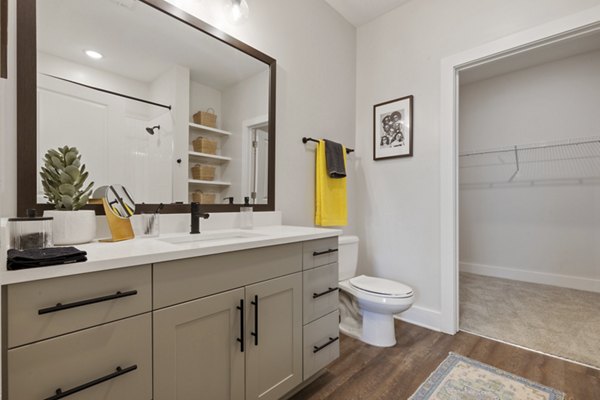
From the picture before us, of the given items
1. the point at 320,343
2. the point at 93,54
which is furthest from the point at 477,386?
the point at 93,54

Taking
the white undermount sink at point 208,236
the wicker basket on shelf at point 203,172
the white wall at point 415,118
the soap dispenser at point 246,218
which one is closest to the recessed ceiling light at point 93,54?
the wicker basket on shelf at point 203,172

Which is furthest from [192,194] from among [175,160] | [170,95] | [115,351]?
[115,351]

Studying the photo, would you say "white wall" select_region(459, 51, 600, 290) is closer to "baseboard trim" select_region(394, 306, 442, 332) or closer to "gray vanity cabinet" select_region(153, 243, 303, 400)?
"baseboard trim" select_region(394, 306, 442, 332)

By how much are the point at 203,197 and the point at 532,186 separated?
3837 millimetres

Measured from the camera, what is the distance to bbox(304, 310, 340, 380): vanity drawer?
4.65 ft

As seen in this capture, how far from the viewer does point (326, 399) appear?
143cm

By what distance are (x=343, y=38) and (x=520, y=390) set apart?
2.87 meters

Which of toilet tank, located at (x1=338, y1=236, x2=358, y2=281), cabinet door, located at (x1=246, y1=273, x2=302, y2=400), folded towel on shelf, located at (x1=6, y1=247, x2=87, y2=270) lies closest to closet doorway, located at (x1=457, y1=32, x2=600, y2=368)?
toilet tank, located at (x1=338, y1=236, x2=358, y2=281)

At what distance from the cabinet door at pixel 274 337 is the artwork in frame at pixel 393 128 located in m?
1.62

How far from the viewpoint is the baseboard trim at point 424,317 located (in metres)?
2.21

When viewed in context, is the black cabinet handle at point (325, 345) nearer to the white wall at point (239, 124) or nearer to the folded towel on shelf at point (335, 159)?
the white wall at point (239, 124)

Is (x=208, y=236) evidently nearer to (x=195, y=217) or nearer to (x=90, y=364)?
(x=195, y=217)

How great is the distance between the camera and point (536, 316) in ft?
7.91

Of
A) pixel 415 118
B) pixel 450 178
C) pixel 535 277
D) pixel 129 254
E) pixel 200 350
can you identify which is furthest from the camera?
pixel 535 277
